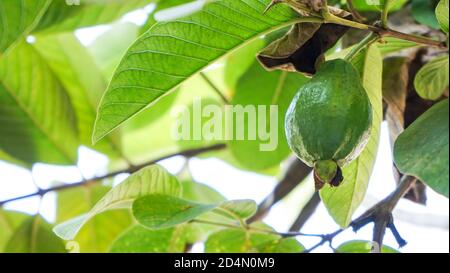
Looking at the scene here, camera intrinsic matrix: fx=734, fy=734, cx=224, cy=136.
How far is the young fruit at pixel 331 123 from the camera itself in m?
0.79

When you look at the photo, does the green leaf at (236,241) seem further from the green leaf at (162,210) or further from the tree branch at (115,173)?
the tree branch at (115,173)

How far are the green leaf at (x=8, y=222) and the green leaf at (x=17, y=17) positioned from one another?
0.70 metres

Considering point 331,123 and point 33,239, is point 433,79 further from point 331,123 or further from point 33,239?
point 33,239

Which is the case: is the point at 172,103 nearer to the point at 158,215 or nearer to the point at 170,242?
the point at 170,242

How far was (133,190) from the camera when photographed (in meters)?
1.10

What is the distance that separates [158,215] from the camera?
1.08 metres

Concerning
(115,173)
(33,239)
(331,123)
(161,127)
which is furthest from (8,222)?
(331,123)

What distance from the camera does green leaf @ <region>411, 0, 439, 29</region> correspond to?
121 centimetres

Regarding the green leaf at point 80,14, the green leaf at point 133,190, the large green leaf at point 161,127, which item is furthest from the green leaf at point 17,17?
the large green leaf at point 161,127

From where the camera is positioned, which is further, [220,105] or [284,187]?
[220,105]

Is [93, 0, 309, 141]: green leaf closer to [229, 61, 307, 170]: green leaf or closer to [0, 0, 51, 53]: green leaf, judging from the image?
[0, 0, 51, 53]: green leaf

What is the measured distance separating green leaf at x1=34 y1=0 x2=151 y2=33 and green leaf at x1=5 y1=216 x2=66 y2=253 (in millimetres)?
407

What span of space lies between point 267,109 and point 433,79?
439 millimetres

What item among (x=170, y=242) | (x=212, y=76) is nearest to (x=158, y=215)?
(x=170, y=242)
